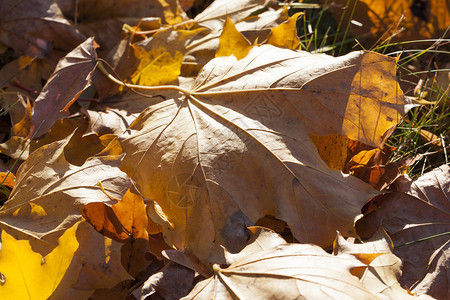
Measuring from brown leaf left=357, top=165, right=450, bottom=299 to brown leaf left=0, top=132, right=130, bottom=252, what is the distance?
0.72m

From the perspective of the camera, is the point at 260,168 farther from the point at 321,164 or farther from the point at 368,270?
the point at 368,270

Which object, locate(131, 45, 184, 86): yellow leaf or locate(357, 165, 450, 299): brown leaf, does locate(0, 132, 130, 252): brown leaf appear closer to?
locate(131, 45, 184, 86): yellow leaf

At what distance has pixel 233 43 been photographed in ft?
5.04

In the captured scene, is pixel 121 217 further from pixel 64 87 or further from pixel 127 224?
pixel 64 87

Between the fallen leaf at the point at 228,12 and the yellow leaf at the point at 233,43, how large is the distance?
0.31 metres

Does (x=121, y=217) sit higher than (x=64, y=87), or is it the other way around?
(x=64, y=87)

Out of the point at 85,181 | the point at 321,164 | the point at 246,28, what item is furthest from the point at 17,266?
the point at 246,28

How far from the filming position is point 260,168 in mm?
1231

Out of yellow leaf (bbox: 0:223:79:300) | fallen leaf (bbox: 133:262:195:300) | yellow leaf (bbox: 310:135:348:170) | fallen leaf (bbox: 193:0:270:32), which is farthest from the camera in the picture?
fallen leaf (bbox: 193:0:270:32)

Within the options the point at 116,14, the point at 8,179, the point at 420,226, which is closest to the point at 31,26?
the point at 116,14

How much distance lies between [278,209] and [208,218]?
19 cm

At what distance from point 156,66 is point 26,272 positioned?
87cm

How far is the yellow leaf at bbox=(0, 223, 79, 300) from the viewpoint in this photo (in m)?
1.04

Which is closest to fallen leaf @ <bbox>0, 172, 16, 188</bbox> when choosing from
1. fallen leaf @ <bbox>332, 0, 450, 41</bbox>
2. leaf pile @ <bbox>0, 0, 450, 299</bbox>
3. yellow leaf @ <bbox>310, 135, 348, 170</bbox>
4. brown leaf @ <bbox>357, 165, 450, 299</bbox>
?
leaf pile @ <bbox>0, 0, 450, 299</bbox>
